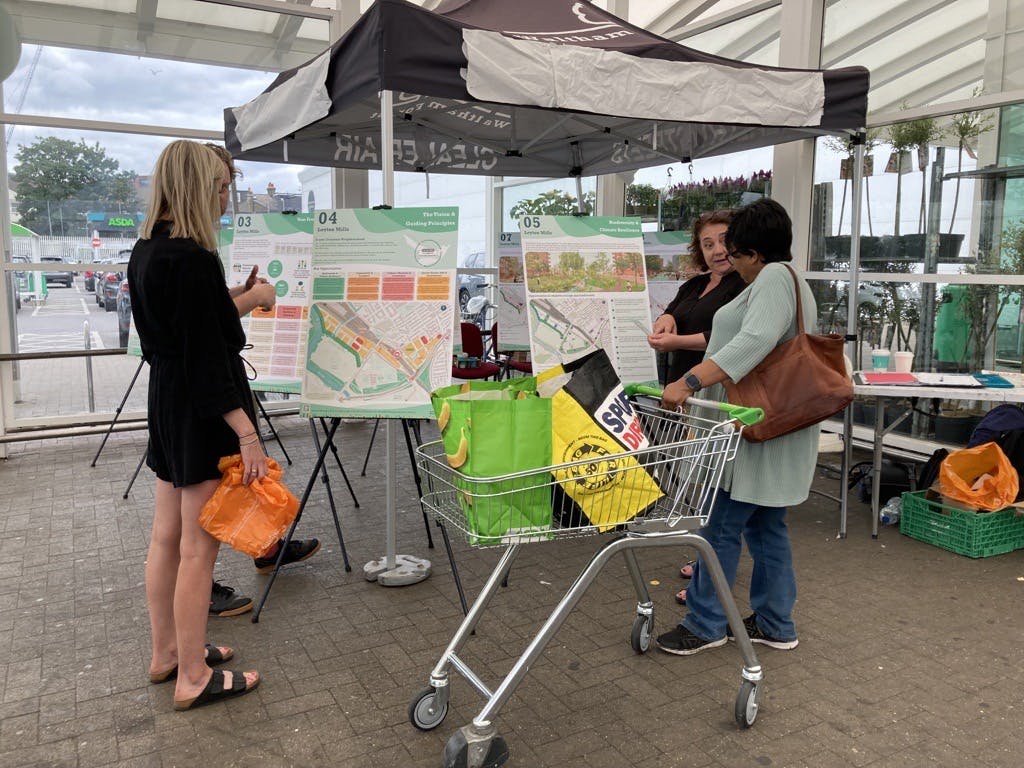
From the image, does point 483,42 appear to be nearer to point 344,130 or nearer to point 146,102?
point 344,130

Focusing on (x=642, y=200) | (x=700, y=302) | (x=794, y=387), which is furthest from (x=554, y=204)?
(x=794, y=387)

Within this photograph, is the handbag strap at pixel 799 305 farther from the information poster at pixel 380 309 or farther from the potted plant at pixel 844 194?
the potted plant at pixel 844 194

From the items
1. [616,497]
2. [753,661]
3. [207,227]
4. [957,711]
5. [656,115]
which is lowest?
[957,711]

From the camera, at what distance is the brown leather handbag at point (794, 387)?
2920 millimetres

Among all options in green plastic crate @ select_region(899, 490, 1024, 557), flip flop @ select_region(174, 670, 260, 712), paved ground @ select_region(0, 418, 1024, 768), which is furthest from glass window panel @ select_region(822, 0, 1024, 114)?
flip flop @ select_region(174, 670, 260, 712)

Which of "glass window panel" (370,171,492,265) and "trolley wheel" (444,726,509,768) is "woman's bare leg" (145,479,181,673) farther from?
"glass window panel" (370,171,492,265)

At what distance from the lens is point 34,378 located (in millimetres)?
6992

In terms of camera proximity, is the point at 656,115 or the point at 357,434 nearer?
the point at 656,115

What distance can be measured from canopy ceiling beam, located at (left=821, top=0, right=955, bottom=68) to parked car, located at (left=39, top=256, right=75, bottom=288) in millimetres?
6322

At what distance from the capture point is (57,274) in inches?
264

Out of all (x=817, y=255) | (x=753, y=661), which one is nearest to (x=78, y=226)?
(x=817, y=255)

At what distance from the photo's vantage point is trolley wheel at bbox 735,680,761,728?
259cm

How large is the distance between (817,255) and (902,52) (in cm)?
149

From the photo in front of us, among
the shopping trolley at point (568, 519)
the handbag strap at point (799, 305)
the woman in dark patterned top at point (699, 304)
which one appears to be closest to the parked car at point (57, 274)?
the woman in dark patterned top at point (699, 304)
